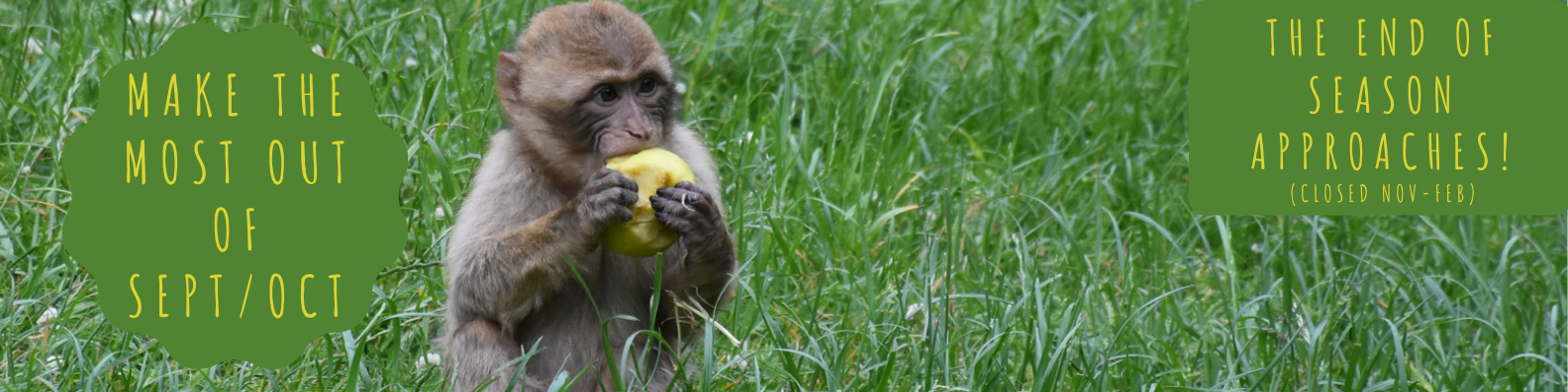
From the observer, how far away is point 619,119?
13.7 feet

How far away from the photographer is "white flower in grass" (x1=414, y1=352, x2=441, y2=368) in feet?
15.0


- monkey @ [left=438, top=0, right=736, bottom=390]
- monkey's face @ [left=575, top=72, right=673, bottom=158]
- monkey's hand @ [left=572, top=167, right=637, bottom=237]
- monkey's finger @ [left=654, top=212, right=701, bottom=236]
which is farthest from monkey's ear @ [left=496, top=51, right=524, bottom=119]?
monkey's finger @ [left=654, top=212, right=701, bottom=236]

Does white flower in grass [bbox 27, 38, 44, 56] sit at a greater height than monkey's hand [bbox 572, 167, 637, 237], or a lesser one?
greater

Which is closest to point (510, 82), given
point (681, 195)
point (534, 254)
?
point (534, 254)

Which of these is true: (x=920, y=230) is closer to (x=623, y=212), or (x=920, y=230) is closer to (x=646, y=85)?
(x=646, y=85)

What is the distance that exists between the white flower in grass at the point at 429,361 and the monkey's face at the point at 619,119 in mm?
837

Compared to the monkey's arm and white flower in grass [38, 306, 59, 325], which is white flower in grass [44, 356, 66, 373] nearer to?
white flower in grass [38, 306, 59, 325]

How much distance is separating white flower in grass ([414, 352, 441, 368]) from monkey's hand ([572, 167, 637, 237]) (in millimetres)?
848

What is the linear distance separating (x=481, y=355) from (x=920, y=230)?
6.54 feet

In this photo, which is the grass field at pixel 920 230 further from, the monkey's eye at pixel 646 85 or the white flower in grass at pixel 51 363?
the monkey's eye at pixel 646 85

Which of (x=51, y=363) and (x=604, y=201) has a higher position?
(x=604, y=201)

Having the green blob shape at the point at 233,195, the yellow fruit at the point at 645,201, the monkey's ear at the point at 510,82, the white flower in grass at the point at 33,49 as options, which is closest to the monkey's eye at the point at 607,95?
the yellow fruit at the point at 645,201

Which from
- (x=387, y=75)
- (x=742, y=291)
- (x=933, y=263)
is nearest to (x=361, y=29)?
(x=387, y=75)

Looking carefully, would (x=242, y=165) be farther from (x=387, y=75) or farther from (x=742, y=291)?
(x=387, y=75)
